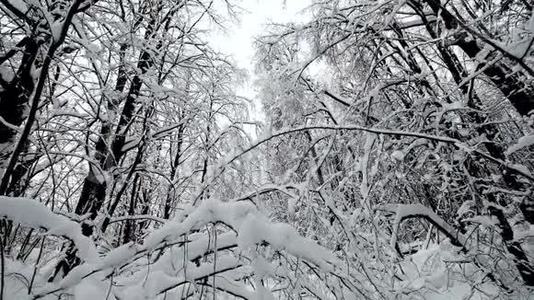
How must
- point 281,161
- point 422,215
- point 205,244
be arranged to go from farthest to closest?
point 281,161 → point 422,215 → point 205,244

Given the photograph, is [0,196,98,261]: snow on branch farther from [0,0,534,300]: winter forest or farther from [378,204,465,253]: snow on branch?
[378,204,465,253]: snow on branch

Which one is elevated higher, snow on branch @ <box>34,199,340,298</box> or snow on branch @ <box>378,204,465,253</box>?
snow on branch @ <box>378,204,465,253</box>

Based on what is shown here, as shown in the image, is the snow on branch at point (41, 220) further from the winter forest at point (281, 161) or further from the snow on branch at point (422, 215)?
the snow on branch at point (422, 215)

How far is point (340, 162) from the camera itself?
4.47 m

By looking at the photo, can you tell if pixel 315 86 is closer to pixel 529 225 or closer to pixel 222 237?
pixel 529 225

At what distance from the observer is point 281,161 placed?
5555 millimetres

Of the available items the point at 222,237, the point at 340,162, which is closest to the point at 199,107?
the point at 340,162

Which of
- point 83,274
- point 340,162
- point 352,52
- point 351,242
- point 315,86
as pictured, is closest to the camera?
point 83,274

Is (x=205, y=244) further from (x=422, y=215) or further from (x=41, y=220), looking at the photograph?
(x=422, y=215)

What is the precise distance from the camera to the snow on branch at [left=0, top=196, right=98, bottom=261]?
1222 millimetres

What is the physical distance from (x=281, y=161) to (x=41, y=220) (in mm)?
4433

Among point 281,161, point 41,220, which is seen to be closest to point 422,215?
point 281,161

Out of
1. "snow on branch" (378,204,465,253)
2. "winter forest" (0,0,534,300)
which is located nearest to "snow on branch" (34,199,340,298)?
"winter forest" (0,0,534,300)

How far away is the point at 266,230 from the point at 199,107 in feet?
13.2
